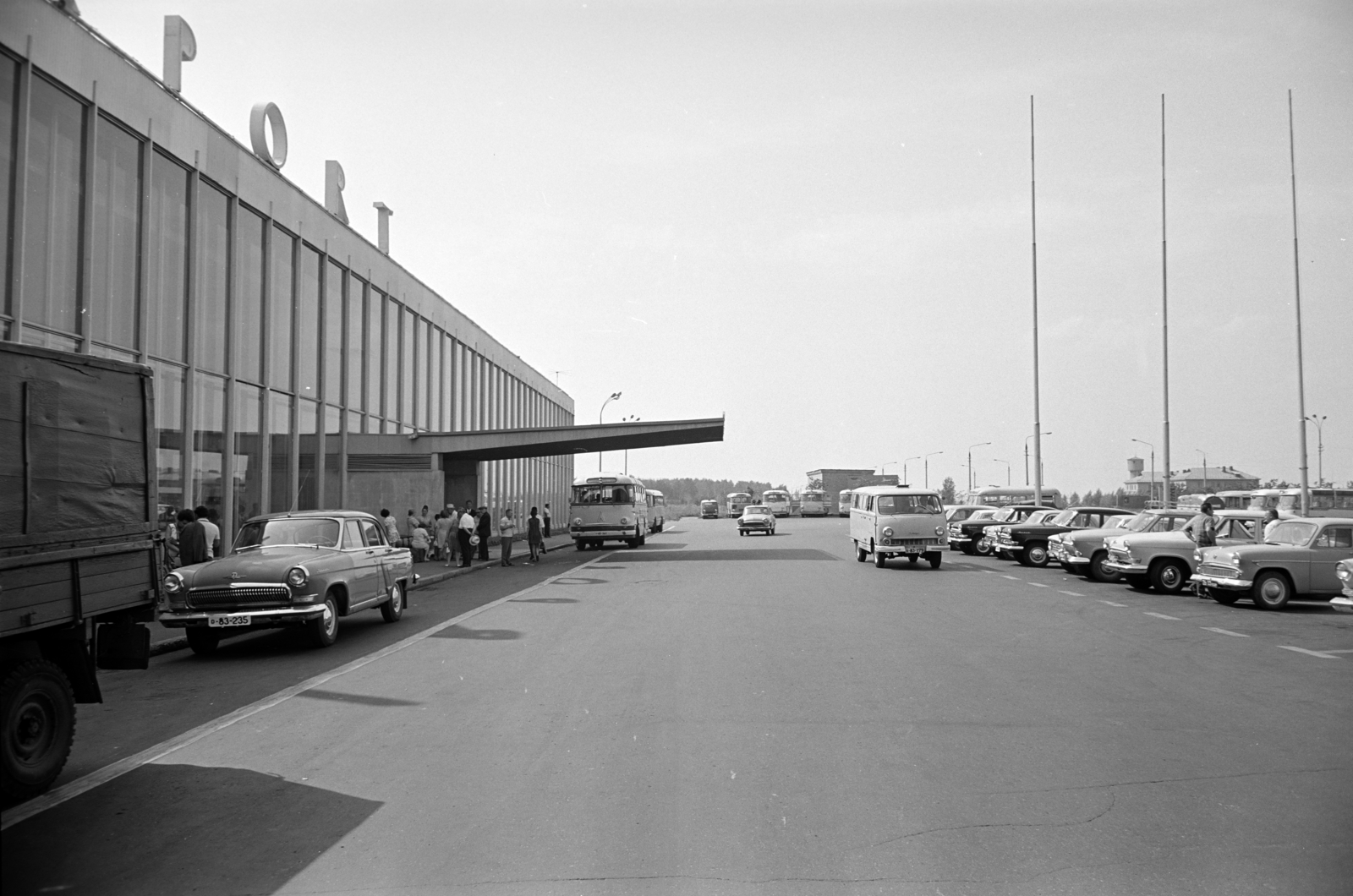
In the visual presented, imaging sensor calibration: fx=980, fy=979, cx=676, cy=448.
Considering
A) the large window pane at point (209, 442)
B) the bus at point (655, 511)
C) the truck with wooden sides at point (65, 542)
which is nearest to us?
the truck with wooden sides at point (65, 542)

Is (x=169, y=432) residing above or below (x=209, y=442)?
above

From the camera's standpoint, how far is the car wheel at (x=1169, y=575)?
2002 centimetres

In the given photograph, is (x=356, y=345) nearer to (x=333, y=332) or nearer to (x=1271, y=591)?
(x=333, y=332)

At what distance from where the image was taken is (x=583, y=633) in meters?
13.2

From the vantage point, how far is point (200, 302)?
21.4m

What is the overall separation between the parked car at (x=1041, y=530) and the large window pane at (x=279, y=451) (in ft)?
66.3

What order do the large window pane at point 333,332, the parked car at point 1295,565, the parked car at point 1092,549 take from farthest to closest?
1. the large window pane at point 333,332
2. the parked car at point 1092,549
3. the parked car at point 1295,565

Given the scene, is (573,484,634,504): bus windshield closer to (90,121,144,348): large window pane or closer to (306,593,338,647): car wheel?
(90,121,144,348): large window pane

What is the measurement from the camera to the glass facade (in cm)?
1662

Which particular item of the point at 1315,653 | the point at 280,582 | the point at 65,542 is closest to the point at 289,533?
the point at 280,582

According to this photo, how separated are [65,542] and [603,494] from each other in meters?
30.6

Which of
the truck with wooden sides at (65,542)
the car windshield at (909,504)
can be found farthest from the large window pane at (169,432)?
the car windshield at (909,504)

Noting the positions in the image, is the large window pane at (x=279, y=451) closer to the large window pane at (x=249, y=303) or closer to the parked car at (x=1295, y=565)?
the large window pane at (x=249, y=303)

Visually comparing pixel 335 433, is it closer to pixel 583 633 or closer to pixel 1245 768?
pixel 583 633
